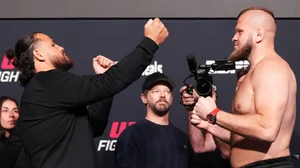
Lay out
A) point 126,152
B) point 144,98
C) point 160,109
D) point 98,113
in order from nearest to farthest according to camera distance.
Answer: point 98,113
point 126,152
point 160,109
point 144,98

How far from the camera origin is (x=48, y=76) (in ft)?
6.75

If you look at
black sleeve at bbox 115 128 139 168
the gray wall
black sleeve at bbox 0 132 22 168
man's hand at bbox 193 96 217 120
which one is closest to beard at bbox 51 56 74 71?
man's hand at bbox 193 96 217 120

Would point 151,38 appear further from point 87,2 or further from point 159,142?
point 87,2

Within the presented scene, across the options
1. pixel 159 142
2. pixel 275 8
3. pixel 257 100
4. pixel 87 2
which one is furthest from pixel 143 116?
pixel 257 100

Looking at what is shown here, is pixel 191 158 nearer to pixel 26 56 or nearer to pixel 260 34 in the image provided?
pixel 260 34

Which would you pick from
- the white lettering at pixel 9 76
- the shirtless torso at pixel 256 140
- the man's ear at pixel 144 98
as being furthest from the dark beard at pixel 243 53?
the white lettering at pixel 9 76

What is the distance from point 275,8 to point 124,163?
151 cm

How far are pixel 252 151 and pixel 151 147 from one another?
1.03 metres

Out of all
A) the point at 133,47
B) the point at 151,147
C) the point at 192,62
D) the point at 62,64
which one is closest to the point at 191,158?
the point at 151,147

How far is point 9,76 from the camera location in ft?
11.8

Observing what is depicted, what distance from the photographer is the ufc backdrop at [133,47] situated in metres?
3.60

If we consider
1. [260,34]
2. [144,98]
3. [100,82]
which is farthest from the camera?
[144,98]

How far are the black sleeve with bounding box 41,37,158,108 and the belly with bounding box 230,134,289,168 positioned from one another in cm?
63

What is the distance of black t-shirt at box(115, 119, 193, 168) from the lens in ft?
10.4
